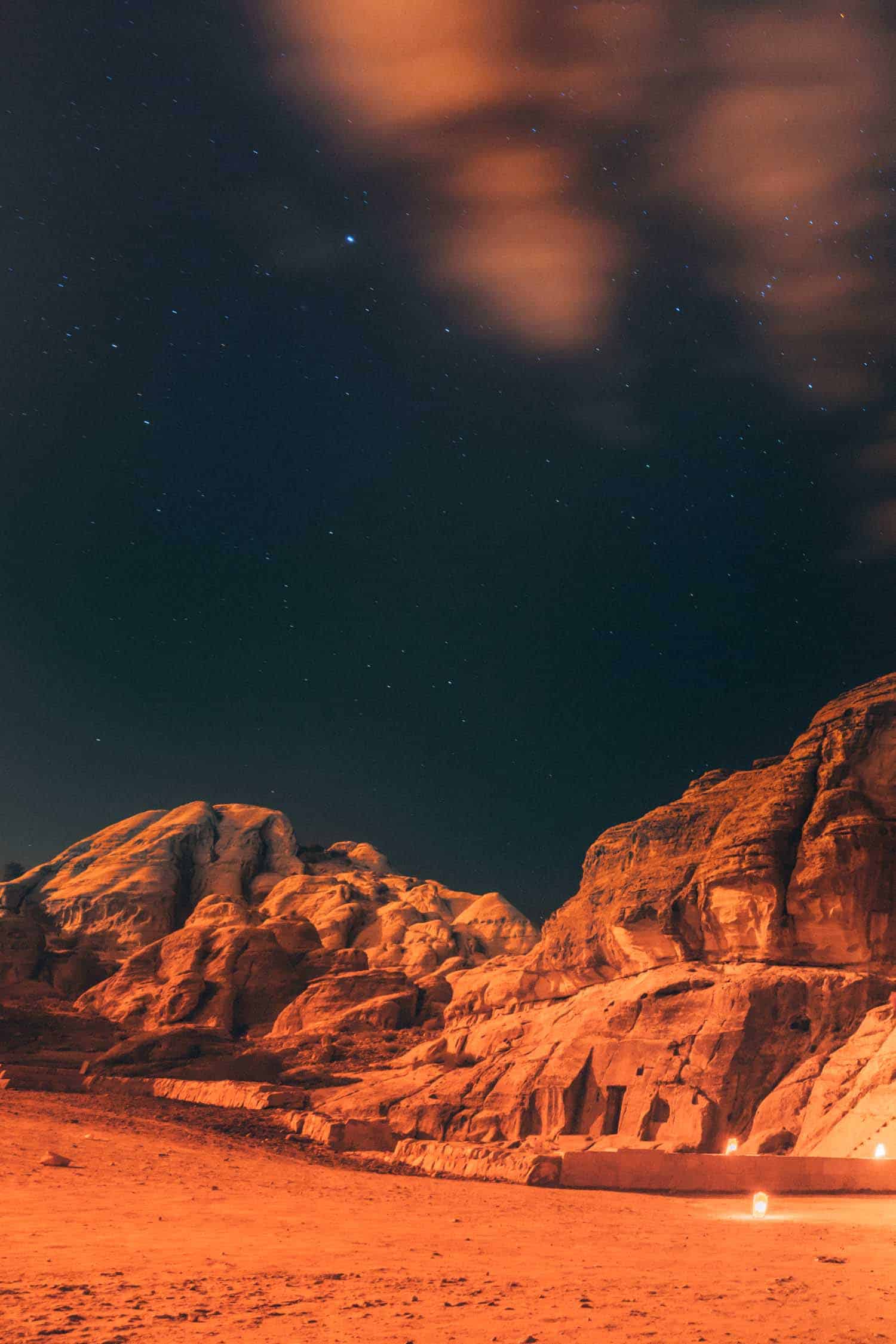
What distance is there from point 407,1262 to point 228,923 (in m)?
75.3

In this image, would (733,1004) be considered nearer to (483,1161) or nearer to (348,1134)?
(483,1161)

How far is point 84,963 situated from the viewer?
84.5 metres

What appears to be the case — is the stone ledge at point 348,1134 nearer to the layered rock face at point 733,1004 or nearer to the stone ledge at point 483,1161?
the stone ledge at point 483,1161

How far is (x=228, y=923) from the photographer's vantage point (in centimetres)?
8425

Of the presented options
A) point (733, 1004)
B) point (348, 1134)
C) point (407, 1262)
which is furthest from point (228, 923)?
point (407, 1262)

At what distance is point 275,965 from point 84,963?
808 inches

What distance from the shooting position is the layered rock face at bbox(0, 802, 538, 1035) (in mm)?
73625

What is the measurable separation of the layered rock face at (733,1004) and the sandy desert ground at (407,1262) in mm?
14193

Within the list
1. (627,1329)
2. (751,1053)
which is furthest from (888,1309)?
(751,1053)

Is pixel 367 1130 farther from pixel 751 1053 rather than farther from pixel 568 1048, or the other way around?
pixel 751 1053

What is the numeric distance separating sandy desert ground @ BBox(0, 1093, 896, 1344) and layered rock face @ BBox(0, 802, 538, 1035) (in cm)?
4823

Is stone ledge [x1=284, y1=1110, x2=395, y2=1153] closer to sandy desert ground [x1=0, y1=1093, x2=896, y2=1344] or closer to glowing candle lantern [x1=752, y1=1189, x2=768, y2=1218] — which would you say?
sandy desert ground [x1=0, y1=1093, x2=896, y2=1344]

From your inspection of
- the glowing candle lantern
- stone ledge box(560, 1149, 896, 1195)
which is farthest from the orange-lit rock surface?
the glowing candle lantern

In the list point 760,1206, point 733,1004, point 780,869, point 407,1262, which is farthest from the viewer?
point 780,869
